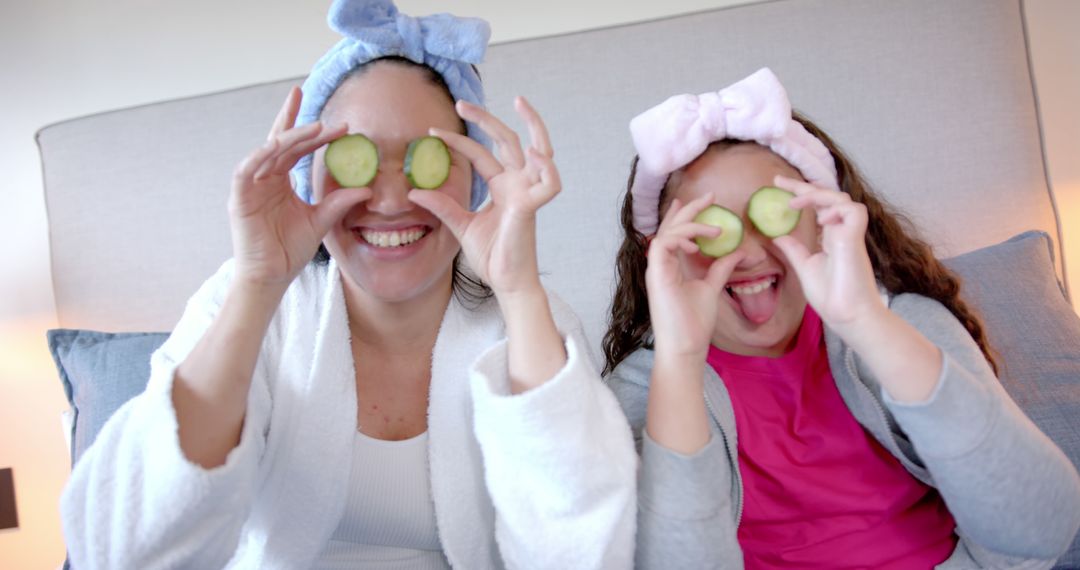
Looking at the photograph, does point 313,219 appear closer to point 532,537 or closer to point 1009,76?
point 532,537

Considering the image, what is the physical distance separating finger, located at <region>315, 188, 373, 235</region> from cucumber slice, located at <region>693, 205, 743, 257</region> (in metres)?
0.57

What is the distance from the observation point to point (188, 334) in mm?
1392

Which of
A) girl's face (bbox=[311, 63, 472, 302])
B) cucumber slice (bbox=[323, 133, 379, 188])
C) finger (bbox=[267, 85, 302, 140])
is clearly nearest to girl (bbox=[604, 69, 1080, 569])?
girl's face (bbox=[311, 63, 472, 302])

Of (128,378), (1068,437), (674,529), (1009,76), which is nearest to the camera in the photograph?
(674,529)

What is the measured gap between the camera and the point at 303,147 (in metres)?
1.28

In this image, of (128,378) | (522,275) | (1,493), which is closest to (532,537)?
(522,275)

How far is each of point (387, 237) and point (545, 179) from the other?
0.32 metres

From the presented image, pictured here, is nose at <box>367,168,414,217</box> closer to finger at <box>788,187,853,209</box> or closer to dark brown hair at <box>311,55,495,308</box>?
dark brown hair at <box>311,55,495,308</box>

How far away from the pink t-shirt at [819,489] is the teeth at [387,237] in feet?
2.23

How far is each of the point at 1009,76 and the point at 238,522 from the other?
7.41ft

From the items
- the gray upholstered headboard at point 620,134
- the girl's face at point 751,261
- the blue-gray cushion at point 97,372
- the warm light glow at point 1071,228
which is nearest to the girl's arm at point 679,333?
the girl's face at point 751,261

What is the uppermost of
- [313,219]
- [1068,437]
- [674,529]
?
[313,219]

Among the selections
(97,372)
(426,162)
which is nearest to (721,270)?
(426,162)

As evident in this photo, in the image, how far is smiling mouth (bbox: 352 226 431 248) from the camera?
55.2 inches
